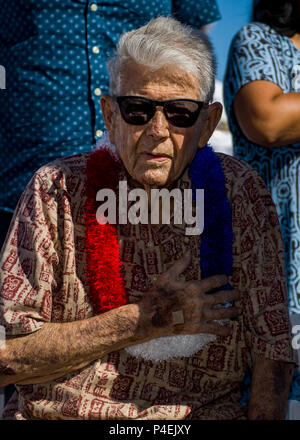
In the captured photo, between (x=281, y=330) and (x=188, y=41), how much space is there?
1.17 m

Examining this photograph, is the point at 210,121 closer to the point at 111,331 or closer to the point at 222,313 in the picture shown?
the point at 222,313

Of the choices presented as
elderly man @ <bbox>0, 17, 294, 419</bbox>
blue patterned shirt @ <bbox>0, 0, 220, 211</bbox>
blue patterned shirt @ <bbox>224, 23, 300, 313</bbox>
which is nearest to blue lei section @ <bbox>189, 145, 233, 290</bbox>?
elderly man @ <bbox>0, 17, 294, 419</bbox>

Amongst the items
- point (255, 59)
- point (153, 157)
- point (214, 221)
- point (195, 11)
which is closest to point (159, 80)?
point (153, 157)

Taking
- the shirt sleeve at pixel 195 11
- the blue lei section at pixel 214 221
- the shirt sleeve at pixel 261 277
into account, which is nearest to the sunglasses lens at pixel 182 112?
the blue lei section at pixel 214 221

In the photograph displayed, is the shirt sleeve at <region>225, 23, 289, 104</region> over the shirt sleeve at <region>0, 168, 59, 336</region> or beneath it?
over

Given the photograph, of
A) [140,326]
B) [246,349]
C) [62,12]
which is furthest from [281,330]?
[62,12]

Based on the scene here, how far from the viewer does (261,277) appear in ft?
9.15

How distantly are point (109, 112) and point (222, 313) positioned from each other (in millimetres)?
920

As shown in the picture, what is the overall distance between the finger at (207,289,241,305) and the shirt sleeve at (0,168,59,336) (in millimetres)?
601

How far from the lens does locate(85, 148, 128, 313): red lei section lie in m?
2.67

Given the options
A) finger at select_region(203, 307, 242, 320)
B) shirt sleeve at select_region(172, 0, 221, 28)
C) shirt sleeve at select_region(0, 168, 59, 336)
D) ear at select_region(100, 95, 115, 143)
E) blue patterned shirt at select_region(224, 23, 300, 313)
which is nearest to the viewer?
shirt sleeve at select_region(0, 168, 59, 336)

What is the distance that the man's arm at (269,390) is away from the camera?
8.88ft

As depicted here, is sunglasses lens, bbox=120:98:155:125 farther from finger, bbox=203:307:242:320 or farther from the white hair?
finger, bbox=203:307:242:320

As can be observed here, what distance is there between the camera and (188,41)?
2717mm
